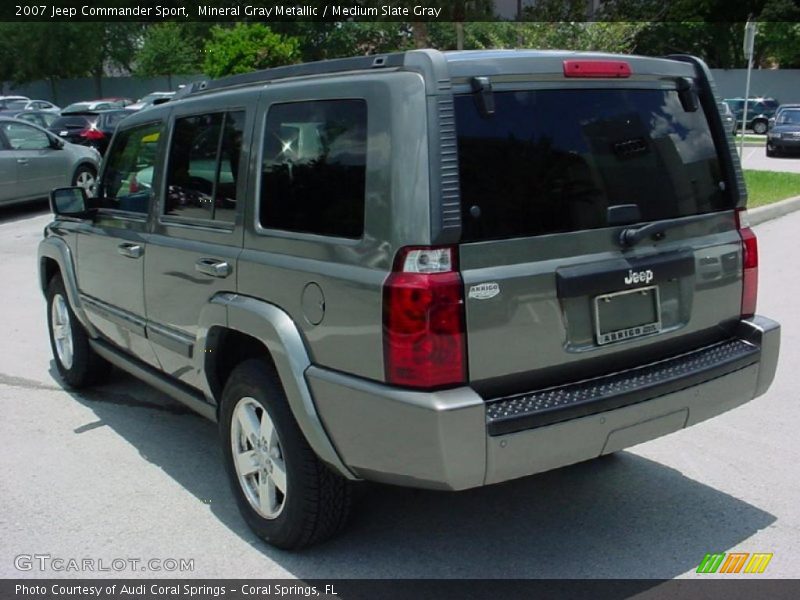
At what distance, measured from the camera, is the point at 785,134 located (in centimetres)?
2714

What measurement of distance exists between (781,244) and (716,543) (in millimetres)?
8442

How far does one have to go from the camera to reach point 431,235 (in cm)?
307

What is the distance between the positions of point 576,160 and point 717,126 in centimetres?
98

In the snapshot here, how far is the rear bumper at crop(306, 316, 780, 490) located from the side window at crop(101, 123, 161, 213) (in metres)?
2.06

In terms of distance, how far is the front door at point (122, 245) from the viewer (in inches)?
191

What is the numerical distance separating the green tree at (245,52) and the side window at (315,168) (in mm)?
22341

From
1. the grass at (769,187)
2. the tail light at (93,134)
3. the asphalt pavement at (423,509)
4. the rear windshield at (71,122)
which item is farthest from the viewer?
the rear windshield at (71,122)

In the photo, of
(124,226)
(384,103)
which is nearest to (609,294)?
(384,103)

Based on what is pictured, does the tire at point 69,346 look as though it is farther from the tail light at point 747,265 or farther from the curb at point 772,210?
the curb at point 772,210

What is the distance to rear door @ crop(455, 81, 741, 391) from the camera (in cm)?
319

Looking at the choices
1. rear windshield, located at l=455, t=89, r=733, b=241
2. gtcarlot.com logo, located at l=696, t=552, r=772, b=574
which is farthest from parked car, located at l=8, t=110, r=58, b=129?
gtcarlot.com logo, located at l=696, t=552, r=772, b=574

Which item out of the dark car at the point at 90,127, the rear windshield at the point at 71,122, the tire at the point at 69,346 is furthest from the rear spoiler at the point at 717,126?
the rear windshield at the point at 71,122

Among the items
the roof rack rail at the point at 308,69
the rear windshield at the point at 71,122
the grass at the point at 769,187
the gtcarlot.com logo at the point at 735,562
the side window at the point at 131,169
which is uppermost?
the roof rack rail at the point at 308,69

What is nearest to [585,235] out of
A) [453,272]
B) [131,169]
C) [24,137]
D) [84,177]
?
[453,272]
